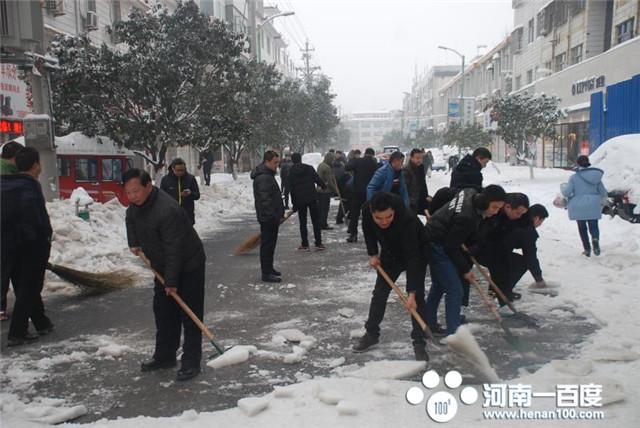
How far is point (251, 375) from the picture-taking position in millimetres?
4289

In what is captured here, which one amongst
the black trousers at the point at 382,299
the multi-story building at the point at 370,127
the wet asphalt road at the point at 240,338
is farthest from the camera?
the multi-story building at the point at 370,127

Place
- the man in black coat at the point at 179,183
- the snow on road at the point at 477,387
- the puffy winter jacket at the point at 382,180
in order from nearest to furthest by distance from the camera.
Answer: the snow on road at the point at 477,387 → the puffy winter jacket at the point at 382,180 → the man in black coat at the point at 179,183

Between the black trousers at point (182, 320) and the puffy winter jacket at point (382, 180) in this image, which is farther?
the puffy winter jacket at point (382, 180)

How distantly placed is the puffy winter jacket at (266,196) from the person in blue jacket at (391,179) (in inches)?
49.6

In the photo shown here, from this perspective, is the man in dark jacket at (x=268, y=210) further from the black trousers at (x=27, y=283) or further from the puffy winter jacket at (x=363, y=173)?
the black trousers at (x=27, y=283)

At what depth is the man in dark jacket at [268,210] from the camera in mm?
7500

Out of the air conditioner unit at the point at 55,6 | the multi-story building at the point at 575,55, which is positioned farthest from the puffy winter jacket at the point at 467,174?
the air conditioner unit at the point at 55,6

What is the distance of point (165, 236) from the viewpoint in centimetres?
412

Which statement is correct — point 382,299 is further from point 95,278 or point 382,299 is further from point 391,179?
point 95,278

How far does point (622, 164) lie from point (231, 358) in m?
8.89

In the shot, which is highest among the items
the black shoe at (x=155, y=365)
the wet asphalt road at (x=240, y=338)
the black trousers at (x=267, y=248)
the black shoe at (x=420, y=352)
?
the black trousers at (x=267, y=248)

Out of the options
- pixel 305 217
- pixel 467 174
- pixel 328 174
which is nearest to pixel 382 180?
pixel 467 174

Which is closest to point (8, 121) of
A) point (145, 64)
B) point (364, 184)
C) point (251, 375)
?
point (145, 64)

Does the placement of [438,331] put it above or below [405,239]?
below
